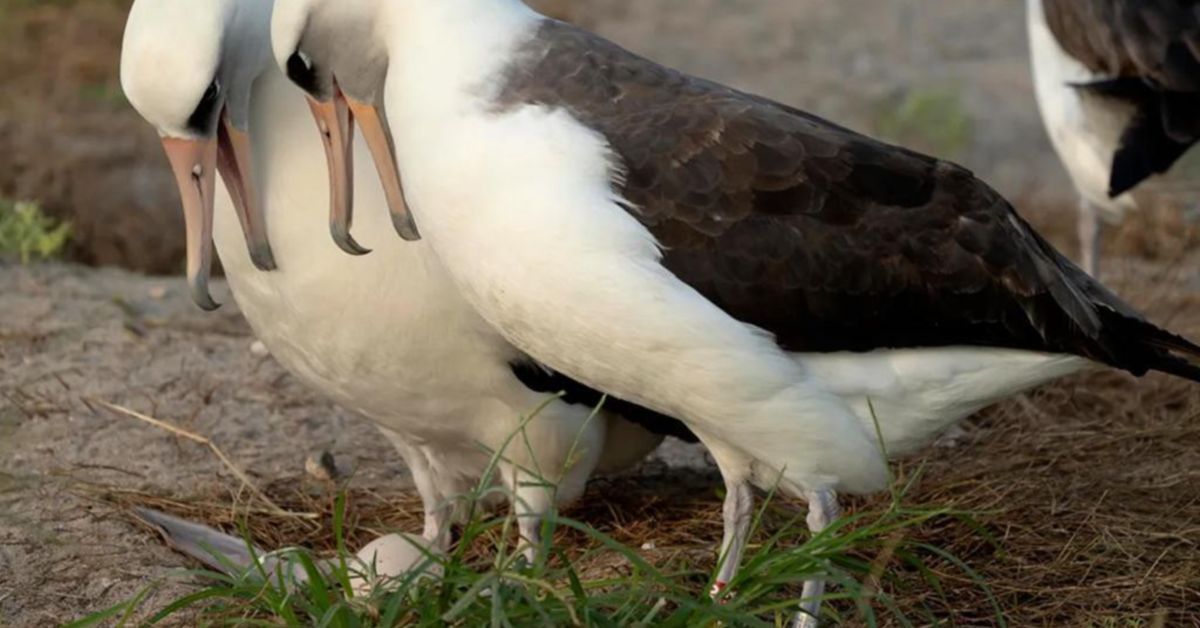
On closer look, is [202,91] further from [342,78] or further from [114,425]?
[114,425]

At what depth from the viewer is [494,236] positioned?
418cm

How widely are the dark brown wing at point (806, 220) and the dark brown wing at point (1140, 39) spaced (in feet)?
9.41

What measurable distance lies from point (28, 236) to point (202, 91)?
128 inches

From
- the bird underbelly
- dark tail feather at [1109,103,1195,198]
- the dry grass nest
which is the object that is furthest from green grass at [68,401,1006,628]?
dark tail feather at [1109,103,1195,198]

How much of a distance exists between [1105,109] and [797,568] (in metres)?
4.05

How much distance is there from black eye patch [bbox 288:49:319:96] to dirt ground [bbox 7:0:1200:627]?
119 cm

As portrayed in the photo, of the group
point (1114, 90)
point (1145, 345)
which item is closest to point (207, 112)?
point (1145, 345)

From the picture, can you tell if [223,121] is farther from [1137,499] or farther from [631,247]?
[1137,499]

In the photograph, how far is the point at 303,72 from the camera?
460cm

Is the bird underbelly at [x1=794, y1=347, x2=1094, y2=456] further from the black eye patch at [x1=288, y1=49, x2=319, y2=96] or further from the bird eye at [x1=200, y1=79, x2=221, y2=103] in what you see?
the bird eye at [x1=200, y1=79, x2=221, y2=103]

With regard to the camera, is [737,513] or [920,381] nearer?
[920,381]

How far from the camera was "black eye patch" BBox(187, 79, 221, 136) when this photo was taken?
182 inches

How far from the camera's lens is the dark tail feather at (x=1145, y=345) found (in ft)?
15.4

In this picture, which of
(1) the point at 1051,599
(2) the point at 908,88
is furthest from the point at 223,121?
(2) the point at 908,88
